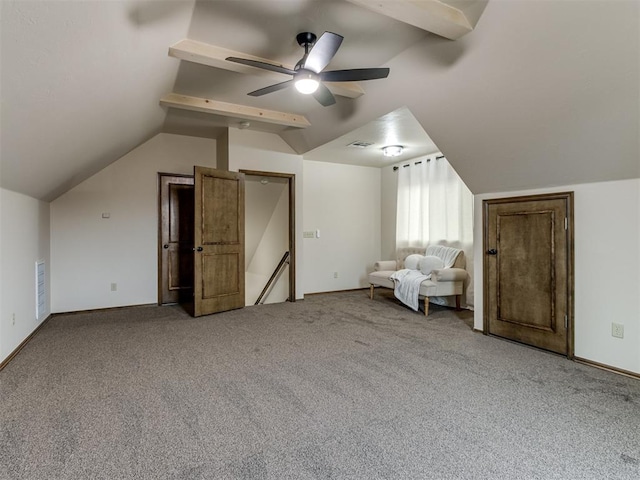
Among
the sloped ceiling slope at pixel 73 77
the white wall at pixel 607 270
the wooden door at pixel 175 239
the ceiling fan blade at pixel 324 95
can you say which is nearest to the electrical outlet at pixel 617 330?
the white wall at pixel 607 270

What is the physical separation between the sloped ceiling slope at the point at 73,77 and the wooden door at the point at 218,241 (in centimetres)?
121

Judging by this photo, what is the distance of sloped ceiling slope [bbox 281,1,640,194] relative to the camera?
6.65 feet

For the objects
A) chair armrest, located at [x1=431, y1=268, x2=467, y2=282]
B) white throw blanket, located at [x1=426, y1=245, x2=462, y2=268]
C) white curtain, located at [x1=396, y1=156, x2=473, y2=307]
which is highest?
white curtain, located at [x1=396, y1=156, x2=473, y2=307]

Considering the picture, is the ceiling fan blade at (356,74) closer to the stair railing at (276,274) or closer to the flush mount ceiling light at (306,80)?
the flush mount ceiling light at (306,80)

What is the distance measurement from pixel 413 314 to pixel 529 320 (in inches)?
59.9

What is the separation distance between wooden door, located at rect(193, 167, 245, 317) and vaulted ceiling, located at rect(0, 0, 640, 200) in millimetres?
1136

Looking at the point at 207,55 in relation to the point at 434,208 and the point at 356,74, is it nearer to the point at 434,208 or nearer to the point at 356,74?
the point at 356,74

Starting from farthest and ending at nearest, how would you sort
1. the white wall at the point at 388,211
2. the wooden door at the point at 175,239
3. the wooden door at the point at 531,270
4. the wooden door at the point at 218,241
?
1. the white wall at the point at 388,211
2. the wooden door at the point at 175,239
3. the wooden door at the point at 218,241
4. the wooden door at the point at 531,270

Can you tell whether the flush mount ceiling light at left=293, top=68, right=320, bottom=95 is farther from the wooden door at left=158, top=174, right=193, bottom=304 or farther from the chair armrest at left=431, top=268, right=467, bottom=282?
the wooden door at left=158, top=174, right=193, bottom=304

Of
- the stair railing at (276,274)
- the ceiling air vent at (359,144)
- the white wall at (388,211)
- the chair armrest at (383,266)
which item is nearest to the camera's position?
the ceiling air vent at (359,144)

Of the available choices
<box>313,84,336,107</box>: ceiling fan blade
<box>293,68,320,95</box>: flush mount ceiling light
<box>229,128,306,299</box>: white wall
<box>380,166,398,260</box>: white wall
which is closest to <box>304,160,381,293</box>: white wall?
<box>380,166,398,260</box>: white wall

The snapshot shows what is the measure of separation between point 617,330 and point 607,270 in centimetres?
48

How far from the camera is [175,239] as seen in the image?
5238mm

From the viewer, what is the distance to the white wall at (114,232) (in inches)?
180
